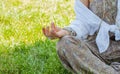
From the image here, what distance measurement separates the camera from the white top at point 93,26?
4070 millimetres

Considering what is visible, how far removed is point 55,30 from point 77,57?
12.3 inches

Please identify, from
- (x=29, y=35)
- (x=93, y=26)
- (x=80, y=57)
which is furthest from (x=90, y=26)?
(x=29, y=35)

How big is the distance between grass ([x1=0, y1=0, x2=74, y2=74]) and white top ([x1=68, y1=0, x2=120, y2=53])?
1.68ft

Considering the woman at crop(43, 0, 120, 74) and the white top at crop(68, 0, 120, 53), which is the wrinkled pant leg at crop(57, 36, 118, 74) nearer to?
the woman at crop(43, 0, 120, 74)

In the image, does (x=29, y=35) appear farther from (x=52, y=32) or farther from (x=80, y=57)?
(x=52, y=32)

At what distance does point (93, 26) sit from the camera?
13.5 feet

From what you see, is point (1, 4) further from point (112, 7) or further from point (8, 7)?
point (112, 7)

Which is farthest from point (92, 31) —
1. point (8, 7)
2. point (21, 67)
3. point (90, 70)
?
point (8, 7)

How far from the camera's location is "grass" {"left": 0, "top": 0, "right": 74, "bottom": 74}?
461 cm

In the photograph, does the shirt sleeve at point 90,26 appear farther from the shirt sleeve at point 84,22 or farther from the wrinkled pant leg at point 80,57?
the wrinkled pant leg at point 80,57

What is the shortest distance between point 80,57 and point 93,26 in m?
0.31

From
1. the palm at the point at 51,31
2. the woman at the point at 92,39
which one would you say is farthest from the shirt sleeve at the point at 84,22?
the palm at the point at 51,31

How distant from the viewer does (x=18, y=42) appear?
538cm

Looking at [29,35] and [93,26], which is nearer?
[93,26]
